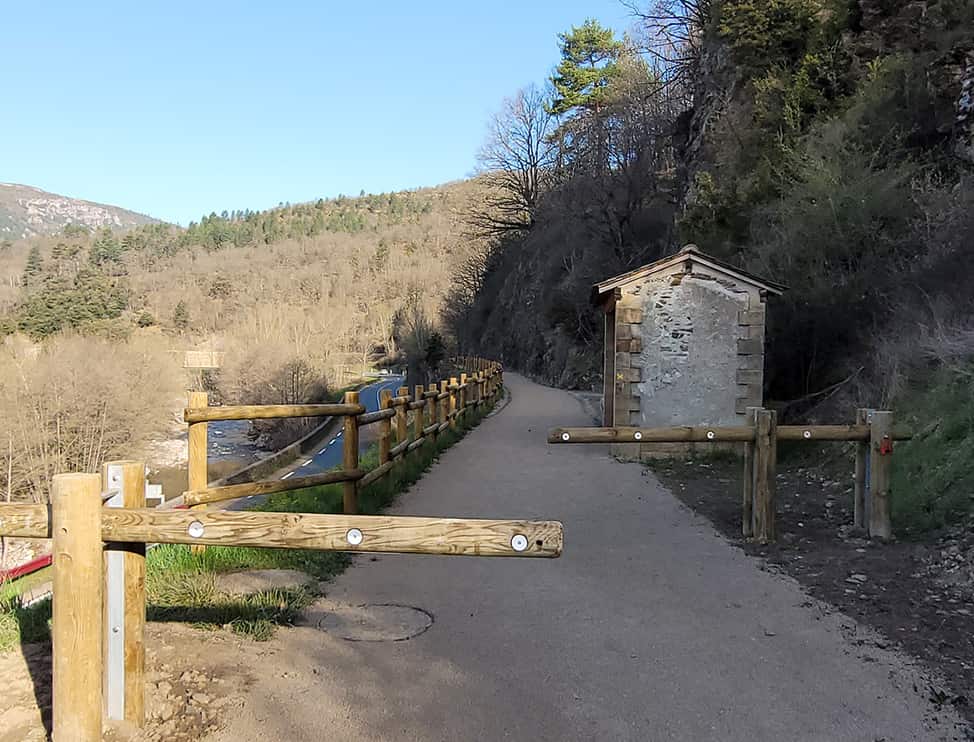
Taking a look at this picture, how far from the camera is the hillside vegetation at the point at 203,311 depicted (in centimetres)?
3491

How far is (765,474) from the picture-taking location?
264 inches

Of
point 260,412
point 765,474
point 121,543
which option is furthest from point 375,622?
point 765,474

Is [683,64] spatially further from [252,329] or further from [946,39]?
[252,329]

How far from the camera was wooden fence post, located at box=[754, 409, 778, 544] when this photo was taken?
6723 millimetres

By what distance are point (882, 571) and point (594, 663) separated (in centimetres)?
291

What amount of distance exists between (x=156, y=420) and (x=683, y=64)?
31.2m

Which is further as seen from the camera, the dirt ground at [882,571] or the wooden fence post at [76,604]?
the dirt ground at [882,571]

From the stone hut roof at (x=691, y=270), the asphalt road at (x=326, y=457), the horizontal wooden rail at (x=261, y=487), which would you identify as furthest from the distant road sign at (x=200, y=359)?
the horizontal wooden rail at (x=261, y=487)

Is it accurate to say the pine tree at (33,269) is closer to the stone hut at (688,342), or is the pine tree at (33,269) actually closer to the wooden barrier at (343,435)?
the stone hut at (688,342)

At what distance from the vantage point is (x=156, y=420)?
128ft

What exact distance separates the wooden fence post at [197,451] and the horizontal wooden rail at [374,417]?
1676 millimetres

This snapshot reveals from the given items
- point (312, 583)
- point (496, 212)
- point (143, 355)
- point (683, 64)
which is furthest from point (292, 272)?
point (312, 583)

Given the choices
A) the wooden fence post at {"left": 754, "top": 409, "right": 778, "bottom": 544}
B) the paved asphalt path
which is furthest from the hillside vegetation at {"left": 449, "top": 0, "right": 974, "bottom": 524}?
the paved asphalt path

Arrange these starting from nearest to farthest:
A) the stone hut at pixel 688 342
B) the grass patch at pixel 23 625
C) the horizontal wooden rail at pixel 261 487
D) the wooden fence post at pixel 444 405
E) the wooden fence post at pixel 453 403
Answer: the grass patch at pixel 23 625, the horizontal wooden rail at pixel 261 487, the stone hut at pixel 688 342, the wooden fence post at pixel 444 405, the wooden fence post at pixel 453 403
